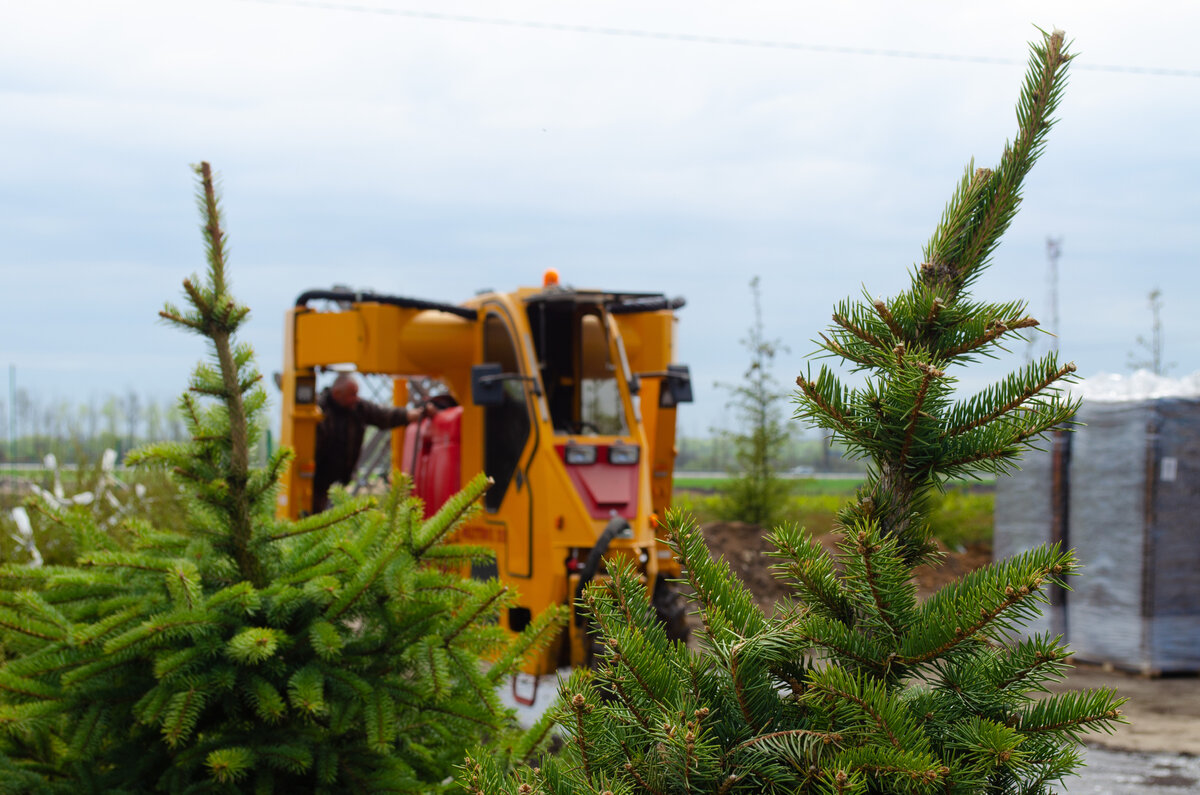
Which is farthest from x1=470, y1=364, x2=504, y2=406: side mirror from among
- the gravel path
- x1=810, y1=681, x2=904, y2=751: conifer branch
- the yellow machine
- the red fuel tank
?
x1=810, y1=681, x2=904, y2=751: conifer branch

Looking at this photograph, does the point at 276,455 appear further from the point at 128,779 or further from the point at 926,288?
the point at 926,288

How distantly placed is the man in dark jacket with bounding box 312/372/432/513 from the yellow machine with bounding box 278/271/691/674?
0.83 feet

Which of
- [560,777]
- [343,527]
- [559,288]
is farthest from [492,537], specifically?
[560,777]

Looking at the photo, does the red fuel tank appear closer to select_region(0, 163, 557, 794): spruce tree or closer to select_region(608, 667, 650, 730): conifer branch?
select_region(0, 163, 557, 794): spruce tree

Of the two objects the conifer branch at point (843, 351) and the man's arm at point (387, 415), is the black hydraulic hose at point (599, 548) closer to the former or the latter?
the man's arm at point (387, 415)

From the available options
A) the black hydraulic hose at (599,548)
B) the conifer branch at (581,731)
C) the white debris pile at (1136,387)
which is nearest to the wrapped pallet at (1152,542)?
the white debris pile at (1136,387)

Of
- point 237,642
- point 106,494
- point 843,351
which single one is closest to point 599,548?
point 106,494

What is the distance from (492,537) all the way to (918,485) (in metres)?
6.82

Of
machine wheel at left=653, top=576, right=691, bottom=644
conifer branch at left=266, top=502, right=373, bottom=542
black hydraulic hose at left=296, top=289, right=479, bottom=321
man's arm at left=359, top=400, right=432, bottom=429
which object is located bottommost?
machine wheel at left=653, top=576, right=691, bottom=644

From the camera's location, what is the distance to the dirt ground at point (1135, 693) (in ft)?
24.1

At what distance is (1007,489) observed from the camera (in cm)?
1103

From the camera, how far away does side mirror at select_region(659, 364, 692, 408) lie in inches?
334

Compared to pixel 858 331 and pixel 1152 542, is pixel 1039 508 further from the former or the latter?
pixel 858 331

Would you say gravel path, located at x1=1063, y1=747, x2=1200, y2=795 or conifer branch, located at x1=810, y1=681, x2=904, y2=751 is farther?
gravel path, located at x1=1063, y1=747, x2=1200, y2=795
